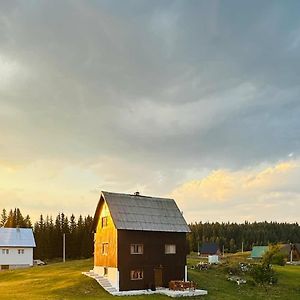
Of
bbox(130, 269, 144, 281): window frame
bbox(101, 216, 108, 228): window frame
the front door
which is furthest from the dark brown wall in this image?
bbox(101, 216, 108, 228): window frame

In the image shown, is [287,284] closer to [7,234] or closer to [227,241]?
[7,234]

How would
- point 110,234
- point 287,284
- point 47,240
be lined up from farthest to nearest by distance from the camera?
point 47,240 → point 287,284 → point 110,234

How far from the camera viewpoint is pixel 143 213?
164 ft

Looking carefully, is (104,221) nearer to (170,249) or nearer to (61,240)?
(170,249)

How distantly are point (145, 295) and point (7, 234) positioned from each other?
43.3 m

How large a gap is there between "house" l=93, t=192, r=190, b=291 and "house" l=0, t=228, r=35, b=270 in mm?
31040

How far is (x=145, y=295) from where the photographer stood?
44.4 metres

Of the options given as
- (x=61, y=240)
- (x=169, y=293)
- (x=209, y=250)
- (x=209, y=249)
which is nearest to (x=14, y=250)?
(x=61, y=240)

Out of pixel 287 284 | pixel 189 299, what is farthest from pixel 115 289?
pixel 287 284

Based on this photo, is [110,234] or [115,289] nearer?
[115,289]

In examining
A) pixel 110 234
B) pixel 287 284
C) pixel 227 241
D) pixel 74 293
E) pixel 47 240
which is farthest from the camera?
pixel 227 241

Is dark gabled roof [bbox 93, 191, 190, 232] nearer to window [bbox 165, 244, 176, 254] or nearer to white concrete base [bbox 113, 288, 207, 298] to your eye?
window [bbox 165, 244, 176, 254]

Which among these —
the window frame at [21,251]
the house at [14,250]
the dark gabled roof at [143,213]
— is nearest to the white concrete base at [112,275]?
the dark gabled roof at [143,213]

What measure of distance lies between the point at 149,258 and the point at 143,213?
4658 mm
